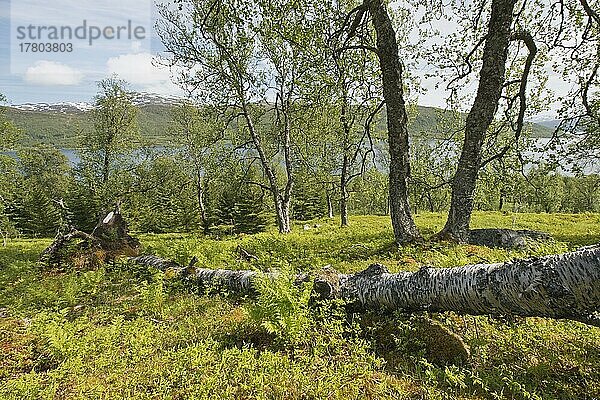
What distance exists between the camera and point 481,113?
9.84 meters

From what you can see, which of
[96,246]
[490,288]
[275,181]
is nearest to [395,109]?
[490,288]

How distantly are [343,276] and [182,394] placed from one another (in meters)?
3.18

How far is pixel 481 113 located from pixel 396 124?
2370 millimetres

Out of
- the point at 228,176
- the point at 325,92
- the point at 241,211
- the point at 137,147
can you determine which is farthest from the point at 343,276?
the point at 137,147

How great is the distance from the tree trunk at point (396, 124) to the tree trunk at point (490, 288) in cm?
490

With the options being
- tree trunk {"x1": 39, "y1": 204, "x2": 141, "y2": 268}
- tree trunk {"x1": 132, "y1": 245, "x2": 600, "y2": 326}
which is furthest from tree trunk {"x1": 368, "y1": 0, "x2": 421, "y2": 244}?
tree trunk {"x1": 39, "y1": 204, "x2": 141, "y2": 268}

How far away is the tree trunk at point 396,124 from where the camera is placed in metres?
9.86

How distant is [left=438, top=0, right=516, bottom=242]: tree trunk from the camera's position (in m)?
9.41

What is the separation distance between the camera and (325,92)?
40.7 feet

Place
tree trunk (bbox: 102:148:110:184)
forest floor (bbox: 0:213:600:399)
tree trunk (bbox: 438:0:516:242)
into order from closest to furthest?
forest floor (bbox: 0:213:600:399), tree trunk (bbox: 438:0:516:242), tree trunk (bbox: 102:148:110:184)

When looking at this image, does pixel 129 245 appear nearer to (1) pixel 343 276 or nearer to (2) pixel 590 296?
(1) pixel 343 276

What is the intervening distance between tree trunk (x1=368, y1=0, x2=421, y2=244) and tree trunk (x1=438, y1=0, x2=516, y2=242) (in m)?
1.22

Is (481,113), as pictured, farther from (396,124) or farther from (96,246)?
(96,246)

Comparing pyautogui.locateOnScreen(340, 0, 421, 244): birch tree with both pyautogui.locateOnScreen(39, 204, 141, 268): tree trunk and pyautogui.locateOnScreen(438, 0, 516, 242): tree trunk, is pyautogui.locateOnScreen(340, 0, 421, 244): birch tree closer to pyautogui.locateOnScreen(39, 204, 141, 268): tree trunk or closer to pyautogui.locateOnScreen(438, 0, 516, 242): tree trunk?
pyautogui.locateOnScreen(438, 0, 516, 242): tree trunk
